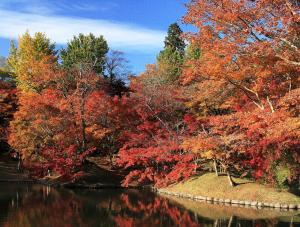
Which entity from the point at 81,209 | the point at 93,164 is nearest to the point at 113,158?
the point at 93,164

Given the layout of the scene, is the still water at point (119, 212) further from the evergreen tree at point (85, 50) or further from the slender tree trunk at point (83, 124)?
the evergreen tree at point (85, 50)

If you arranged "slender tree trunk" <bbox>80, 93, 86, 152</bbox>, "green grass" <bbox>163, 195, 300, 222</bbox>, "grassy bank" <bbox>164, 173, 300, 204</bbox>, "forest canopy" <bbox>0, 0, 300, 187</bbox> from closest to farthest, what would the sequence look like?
"forest canopy" <bbox>0, 0, 300, 187</bbox> → "green grass" <bbox>163, 195, 300, 222</bbox> → "grassy bank" <bbox>164, 173, 300, 204</bbox> → "slender tree trunk" <bbox>80, 93, 86, 152</bbox>

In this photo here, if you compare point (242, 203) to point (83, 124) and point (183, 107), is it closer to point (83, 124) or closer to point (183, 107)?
point (183, 107)

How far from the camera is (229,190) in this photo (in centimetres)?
2231

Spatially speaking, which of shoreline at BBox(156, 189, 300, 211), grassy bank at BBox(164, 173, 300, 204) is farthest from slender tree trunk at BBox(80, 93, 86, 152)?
shoreline at BBox(156, 189, 300, 211)

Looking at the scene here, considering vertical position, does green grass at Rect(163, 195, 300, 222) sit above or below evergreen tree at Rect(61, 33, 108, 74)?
below

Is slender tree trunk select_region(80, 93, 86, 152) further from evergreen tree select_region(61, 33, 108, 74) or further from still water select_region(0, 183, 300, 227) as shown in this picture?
evergreen tree select_region(61, 33, 108, 74)

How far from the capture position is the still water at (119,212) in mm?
16125

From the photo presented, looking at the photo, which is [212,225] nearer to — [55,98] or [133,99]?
[133,99]

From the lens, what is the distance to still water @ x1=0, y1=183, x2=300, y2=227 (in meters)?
16.1

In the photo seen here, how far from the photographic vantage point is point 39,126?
98.2 feet

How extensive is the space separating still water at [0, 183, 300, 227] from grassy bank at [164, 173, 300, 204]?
1413 millimetres

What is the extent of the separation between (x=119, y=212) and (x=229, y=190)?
261 inches

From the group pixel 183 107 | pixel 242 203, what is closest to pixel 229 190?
pixel 242 203
